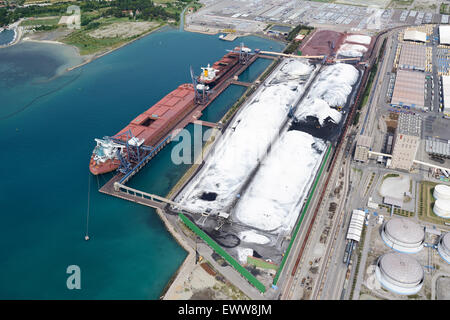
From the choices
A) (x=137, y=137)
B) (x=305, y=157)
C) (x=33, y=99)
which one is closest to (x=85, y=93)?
(x=33, y=99)

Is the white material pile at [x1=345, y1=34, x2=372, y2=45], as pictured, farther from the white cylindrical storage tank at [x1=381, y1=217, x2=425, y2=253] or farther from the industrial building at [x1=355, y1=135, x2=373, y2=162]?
the white cylindrical storage tank at [x1=381, y1=217, x2=425, y2=253]

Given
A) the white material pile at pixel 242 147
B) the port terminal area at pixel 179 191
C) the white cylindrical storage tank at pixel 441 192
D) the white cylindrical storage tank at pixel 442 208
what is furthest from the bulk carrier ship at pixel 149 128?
the white cylindrical storage tank at pixel 441 192

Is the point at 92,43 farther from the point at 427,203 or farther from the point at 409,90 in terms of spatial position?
the point at 427,203

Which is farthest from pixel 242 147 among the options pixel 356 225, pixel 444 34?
pixel 444 34

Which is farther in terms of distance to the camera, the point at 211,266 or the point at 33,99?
the point at 33,99

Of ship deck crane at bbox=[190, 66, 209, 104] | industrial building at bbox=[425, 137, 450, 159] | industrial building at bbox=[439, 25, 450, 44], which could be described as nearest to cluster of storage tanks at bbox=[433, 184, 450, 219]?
industrial building at bbox=[425, 137, 450, 159]

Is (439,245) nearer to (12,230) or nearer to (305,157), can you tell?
(305,157)

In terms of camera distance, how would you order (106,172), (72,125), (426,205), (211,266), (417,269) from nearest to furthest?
(417,269) → (211,266) → (426,205) → (106,172) → (72,125)
